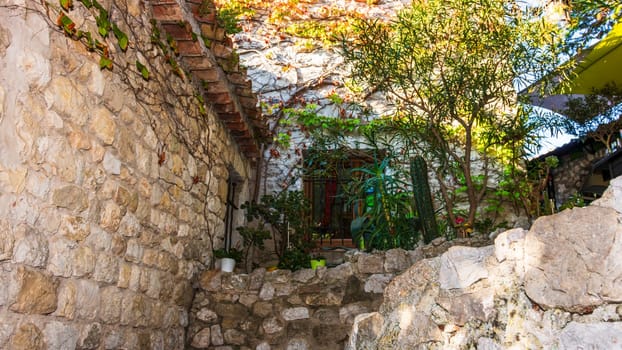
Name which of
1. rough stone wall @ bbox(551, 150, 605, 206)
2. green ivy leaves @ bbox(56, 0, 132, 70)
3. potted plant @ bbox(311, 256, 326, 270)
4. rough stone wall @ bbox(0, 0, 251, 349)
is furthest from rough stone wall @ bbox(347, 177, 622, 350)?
rough stone wall @ bbox(551, 150, 605, 206)

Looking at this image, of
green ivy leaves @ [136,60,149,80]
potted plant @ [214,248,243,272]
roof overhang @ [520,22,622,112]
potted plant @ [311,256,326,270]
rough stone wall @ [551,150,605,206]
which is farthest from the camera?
rough stone wall @ [551,150,605,206]

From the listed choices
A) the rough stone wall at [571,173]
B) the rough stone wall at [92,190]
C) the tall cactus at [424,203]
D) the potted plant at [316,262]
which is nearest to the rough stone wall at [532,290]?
the rough stone wall at [92,190]

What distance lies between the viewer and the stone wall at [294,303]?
3912 millimetres

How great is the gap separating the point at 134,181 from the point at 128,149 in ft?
0.65

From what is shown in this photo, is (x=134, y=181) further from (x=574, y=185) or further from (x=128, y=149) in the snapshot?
(x=574, y=185)

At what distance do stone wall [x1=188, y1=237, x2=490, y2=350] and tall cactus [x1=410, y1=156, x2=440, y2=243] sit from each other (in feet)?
1.31

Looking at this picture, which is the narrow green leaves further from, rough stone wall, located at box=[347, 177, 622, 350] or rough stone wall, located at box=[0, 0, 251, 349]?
rough stone wall, located at box=[347, 177, 622, 350]

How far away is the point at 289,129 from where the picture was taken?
680 cm

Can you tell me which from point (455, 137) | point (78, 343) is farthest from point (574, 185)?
point (78, 343)

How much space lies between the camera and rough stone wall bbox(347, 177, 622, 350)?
4.01 feet

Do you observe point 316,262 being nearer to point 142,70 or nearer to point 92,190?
point 142,70

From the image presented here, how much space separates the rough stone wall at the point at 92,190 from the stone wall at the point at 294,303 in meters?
0.22

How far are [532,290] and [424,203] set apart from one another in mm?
3188

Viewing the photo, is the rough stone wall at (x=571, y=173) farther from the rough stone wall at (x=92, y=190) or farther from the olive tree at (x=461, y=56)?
the rough stone wall at (x=92, y=190)
